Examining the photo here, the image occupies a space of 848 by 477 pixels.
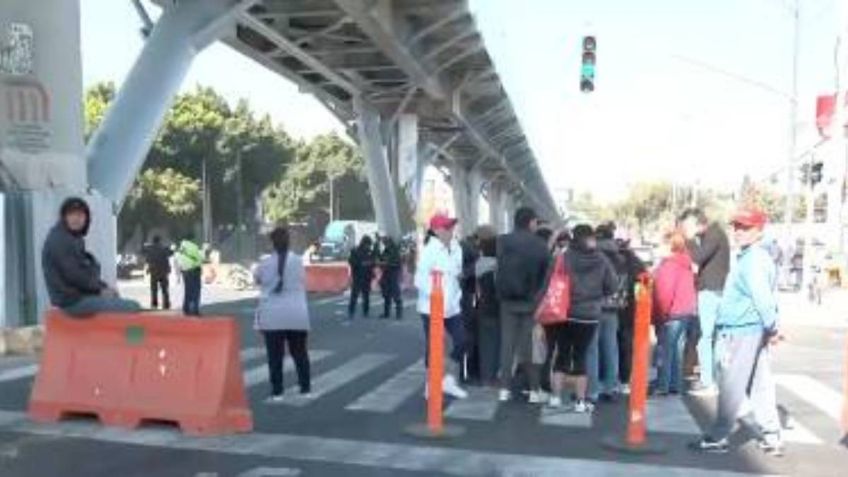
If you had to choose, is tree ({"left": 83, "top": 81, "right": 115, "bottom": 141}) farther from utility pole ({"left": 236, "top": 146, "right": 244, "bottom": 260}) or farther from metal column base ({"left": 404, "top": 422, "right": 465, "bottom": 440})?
metal column base ({"left": 404, "top": 422, "right": 465, "bottom": 440})

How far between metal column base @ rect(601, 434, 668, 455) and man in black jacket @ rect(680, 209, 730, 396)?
10.6 feet

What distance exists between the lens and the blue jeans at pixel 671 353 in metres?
11.5

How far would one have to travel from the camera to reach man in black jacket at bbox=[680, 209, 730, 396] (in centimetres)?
1192

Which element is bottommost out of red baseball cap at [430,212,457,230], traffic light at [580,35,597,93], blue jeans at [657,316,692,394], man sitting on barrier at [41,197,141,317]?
blue jeans at [657,316,692,394]

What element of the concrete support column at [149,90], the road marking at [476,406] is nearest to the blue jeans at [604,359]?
the road marking at [476,406]

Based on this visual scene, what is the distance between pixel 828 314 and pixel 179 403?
67.9 ft

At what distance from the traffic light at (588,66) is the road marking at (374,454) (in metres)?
16.2

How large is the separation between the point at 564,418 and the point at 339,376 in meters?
3.33

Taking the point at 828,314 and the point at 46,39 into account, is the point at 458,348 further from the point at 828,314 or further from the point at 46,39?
the point at 828,314

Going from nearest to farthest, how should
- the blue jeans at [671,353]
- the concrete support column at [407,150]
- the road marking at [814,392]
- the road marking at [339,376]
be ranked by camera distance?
the road marking at [339,376], the road marking at [814,392], the blue jeans at [671,353], the concrete support column at [407,150]

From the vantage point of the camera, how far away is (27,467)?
7.72 metres

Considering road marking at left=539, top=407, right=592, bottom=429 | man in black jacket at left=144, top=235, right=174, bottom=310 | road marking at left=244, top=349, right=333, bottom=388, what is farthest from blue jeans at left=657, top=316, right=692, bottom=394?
man in black jacket at left=144, top=235, right=174, bottom=310

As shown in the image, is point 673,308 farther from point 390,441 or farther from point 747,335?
point 390,441

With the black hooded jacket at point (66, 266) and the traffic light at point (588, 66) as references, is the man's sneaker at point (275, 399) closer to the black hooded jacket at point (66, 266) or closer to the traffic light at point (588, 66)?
the black hooded jacket at point (66, 266)
